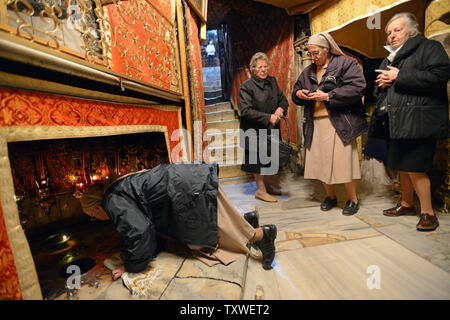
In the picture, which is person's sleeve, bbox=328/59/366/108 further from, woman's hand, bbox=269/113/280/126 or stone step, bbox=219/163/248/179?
stone step, bbox=219/163/248/179

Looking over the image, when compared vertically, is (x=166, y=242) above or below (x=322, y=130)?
below

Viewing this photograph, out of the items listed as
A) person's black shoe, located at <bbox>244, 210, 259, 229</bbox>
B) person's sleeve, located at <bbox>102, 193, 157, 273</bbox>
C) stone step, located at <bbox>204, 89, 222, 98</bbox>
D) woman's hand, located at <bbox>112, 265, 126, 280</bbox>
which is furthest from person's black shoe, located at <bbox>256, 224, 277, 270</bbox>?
stone step, located at <bbox>204, 89, 222, 98</bbox>

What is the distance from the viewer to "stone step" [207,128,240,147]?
173 inches

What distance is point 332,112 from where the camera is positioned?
81.4 inches

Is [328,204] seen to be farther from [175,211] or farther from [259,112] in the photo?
[175,211]

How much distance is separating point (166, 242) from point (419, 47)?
8.47ft

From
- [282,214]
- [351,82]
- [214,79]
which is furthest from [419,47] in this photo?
[214,79]

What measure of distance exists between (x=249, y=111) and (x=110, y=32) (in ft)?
5.03

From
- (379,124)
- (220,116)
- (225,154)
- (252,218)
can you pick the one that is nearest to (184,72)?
(225,154)

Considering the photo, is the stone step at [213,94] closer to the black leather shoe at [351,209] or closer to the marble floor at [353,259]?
the marble floor at [353,259]

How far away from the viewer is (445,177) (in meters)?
2.11

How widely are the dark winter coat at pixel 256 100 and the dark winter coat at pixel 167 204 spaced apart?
4.25ft
